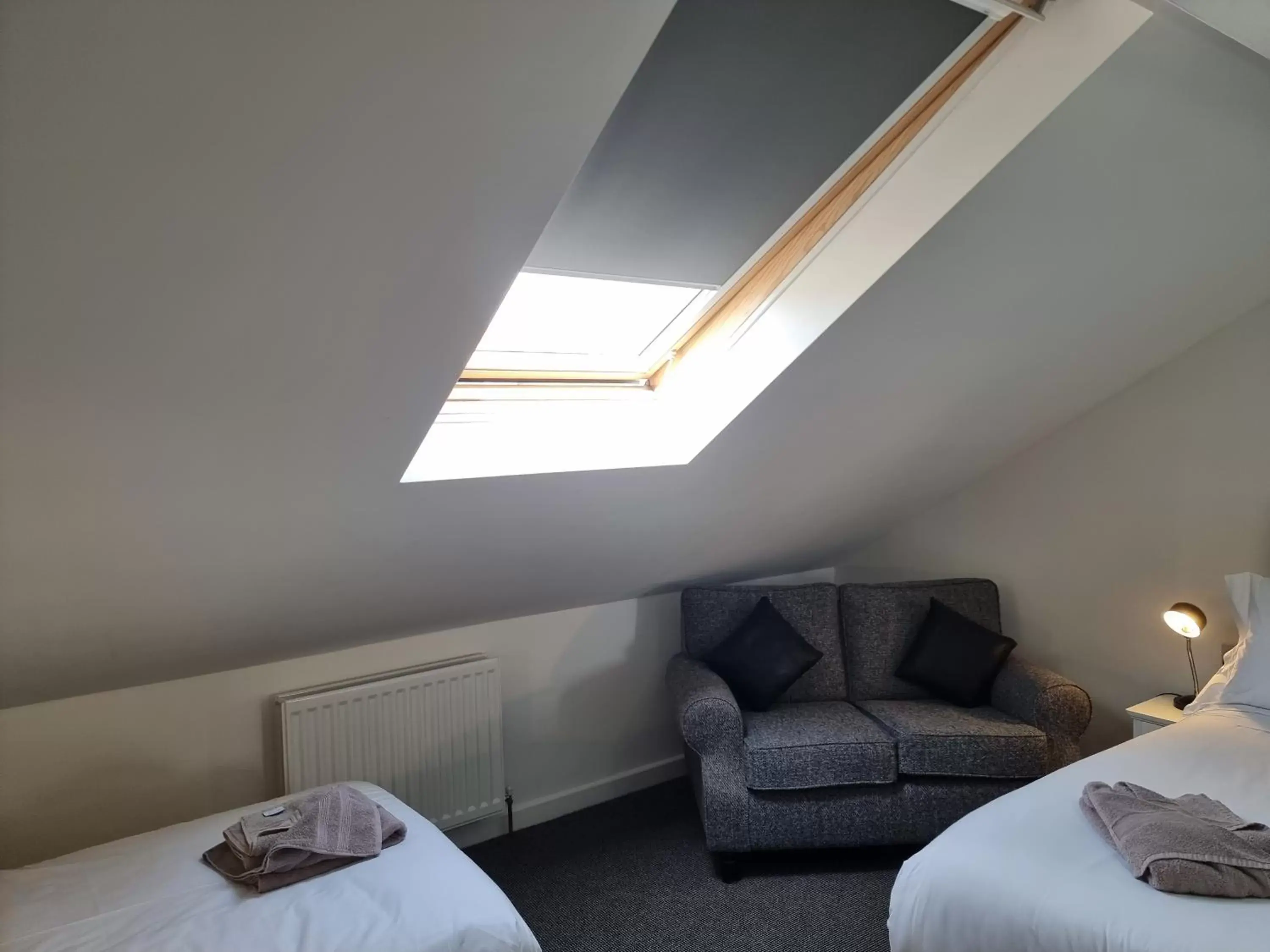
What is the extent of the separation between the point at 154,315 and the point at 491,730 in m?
→ 2.23

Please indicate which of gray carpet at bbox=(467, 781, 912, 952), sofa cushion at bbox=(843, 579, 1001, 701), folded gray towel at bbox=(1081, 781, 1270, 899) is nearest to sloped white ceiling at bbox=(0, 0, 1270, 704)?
sofa cushion at bbox=(843, 579, 1001, 701)

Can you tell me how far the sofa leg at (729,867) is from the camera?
2.96m

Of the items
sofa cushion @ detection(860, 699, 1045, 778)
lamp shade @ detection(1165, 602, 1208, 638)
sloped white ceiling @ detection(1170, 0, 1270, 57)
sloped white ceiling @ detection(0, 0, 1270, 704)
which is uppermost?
sloped white ceiling @ detection(1170, 0, 1270, 57)

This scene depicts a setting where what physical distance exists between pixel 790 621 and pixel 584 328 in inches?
70.4

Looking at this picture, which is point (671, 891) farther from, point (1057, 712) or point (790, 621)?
point (1057, 712)

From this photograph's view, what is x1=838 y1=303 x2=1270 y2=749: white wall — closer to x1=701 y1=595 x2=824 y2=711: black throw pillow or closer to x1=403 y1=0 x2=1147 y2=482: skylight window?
x1=701 y1=595 x2=824 y2=711: black throw pillow

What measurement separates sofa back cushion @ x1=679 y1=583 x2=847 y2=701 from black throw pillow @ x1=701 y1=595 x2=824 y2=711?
0.09 meters

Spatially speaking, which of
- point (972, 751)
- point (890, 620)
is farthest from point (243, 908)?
point (890, 620)

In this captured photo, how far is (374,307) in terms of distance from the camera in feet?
5.04

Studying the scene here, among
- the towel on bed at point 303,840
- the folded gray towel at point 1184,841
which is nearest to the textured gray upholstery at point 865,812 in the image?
the folded gray towel at point 1184,841

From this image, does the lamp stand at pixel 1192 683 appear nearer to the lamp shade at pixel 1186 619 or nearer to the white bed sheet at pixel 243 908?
the lamp shade at pixel 1186 619

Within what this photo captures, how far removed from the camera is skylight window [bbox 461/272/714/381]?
2400 mm

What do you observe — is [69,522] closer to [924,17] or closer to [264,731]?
[264,731]

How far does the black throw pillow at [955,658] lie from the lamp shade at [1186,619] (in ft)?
1.86
